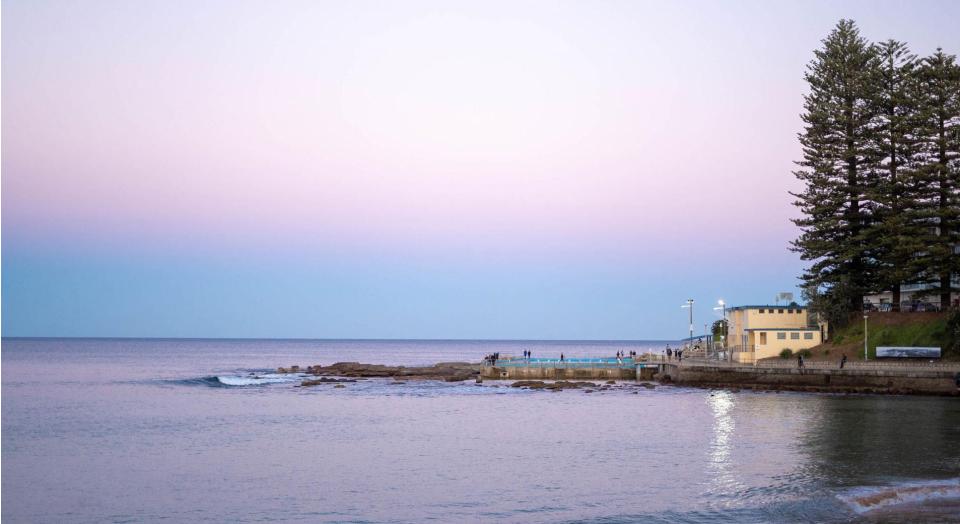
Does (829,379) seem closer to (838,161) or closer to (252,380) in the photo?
(838,161)

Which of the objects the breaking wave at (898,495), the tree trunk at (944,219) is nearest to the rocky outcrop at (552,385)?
the tree trunk at (944,219)

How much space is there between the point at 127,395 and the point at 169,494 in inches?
1882

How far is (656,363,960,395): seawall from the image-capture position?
197 ft

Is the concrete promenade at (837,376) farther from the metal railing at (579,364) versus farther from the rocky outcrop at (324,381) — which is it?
the rocky outcrop at (324,381)

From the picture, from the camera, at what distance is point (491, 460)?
36.6 metres

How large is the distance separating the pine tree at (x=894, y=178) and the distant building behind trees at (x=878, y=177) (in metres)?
0.09

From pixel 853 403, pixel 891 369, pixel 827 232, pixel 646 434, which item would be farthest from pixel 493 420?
pixel 827 232

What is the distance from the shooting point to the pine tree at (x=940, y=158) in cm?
7131

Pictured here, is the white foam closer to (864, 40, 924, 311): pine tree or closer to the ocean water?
the ocean water

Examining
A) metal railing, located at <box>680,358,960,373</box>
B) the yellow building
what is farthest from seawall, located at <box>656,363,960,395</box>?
the yellow building

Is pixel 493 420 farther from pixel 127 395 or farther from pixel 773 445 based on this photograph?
pixel 127 395

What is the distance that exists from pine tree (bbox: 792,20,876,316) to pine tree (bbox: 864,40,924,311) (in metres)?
0.79

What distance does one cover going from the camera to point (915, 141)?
75.0 meters

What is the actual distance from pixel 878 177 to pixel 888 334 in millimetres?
15098
